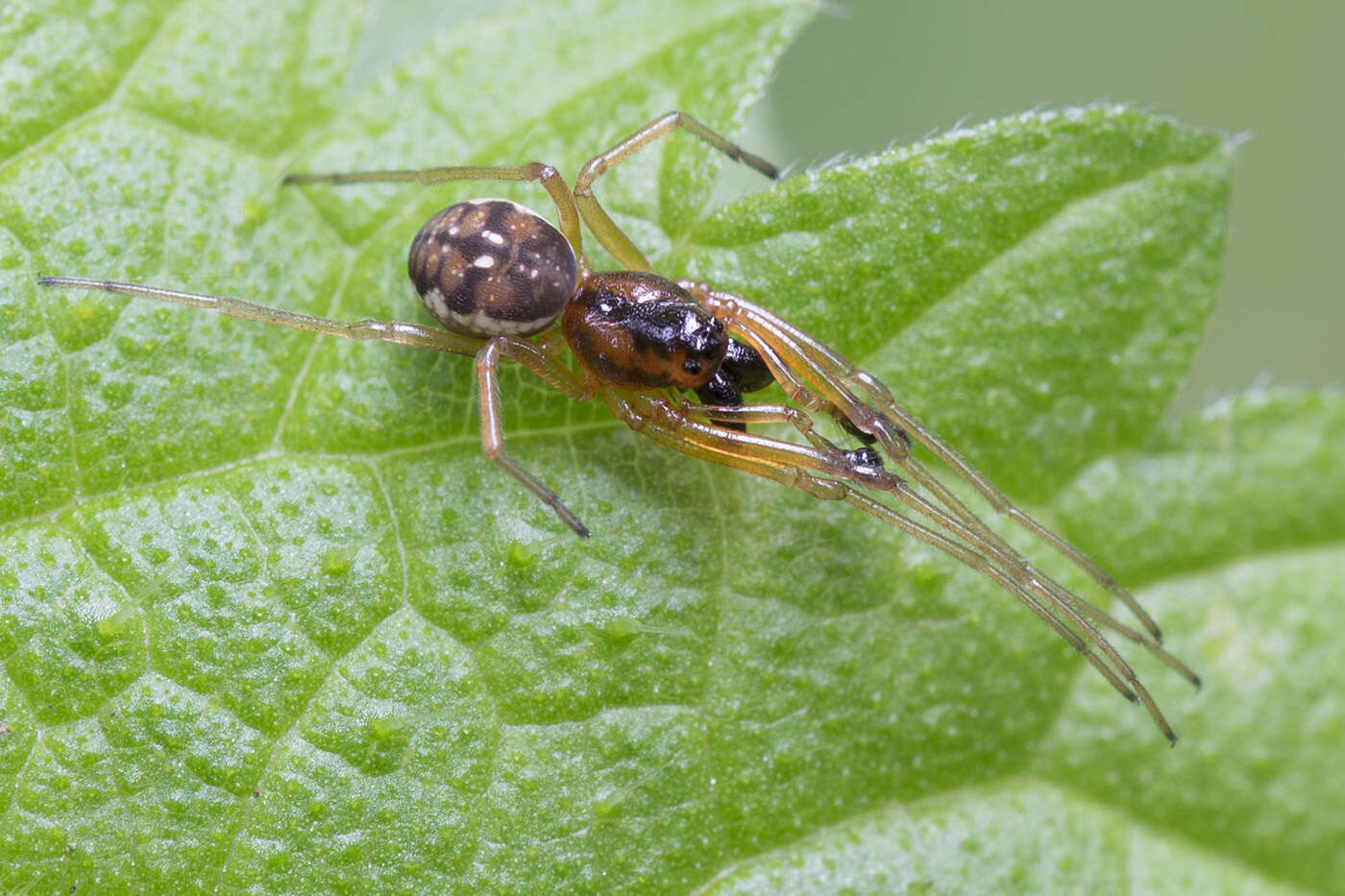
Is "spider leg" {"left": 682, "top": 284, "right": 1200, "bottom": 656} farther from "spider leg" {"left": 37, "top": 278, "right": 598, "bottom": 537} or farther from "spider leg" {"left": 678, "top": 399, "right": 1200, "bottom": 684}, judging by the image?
"spider leg" {"left": 37, "top": 278, "right": 598, "bottom": 537}

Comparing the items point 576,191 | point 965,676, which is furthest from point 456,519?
point 965,676

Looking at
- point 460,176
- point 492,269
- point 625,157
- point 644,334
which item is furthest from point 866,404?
point 460,176

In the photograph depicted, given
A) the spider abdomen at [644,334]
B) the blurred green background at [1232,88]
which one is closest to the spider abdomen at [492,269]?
the spider abdomen at [644,334]

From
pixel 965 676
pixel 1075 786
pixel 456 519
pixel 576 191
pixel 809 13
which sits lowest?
pixel 1075 786

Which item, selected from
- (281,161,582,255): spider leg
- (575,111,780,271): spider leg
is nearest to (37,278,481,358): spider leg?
(281,161,582,255): spider leg

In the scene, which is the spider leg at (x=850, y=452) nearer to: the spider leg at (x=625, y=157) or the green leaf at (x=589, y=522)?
the green leaf at (x=589, y=522)

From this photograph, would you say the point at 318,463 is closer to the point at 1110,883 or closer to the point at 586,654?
the point at 586,654
